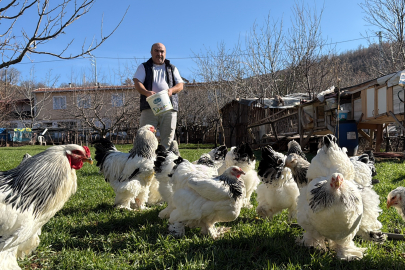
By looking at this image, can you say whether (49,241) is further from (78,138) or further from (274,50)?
(78,138)

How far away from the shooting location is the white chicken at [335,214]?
9.13ft

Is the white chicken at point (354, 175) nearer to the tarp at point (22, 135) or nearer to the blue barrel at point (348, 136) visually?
the blue barrel at point (348, 136)

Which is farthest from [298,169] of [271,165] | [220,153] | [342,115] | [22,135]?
[22,135]

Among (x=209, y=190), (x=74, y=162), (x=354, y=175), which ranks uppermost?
(x=74, y=162)

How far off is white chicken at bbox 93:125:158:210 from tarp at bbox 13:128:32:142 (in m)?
29.9

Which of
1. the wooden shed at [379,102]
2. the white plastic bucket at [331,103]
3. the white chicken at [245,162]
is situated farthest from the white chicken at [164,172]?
the white plastic bucket at [331,103]

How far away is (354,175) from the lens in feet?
12.1

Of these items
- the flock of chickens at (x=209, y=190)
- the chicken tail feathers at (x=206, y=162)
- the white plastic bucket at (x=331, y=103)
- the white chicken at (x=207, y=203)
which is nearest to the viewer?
the flock of chickens at (x=209, y=190)

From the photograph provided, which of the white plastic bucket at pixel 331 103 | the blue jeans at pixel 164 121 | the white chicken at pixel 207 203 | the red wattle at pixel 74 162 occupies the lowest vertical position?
the white chicken at pixel 207 203

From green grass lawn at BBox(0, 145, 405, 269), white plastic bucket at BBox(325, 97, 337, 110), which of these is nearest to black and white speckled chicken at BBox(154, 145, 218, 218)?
green grass lawn at BBox(0, 145, 405, 269)

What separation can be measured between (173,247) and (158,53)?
357 cm

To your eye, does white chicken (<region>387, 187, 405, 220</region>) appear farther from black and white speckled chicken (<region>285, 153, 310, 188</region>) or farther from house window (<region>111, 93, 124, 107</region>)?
house window (<region>111, 93, 124, 107</region>)

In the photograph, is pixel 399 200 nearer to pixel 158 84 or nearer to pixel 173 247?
pixel 173 247

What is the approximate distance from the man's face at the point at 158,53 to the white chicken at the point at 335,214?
3.65 meters
